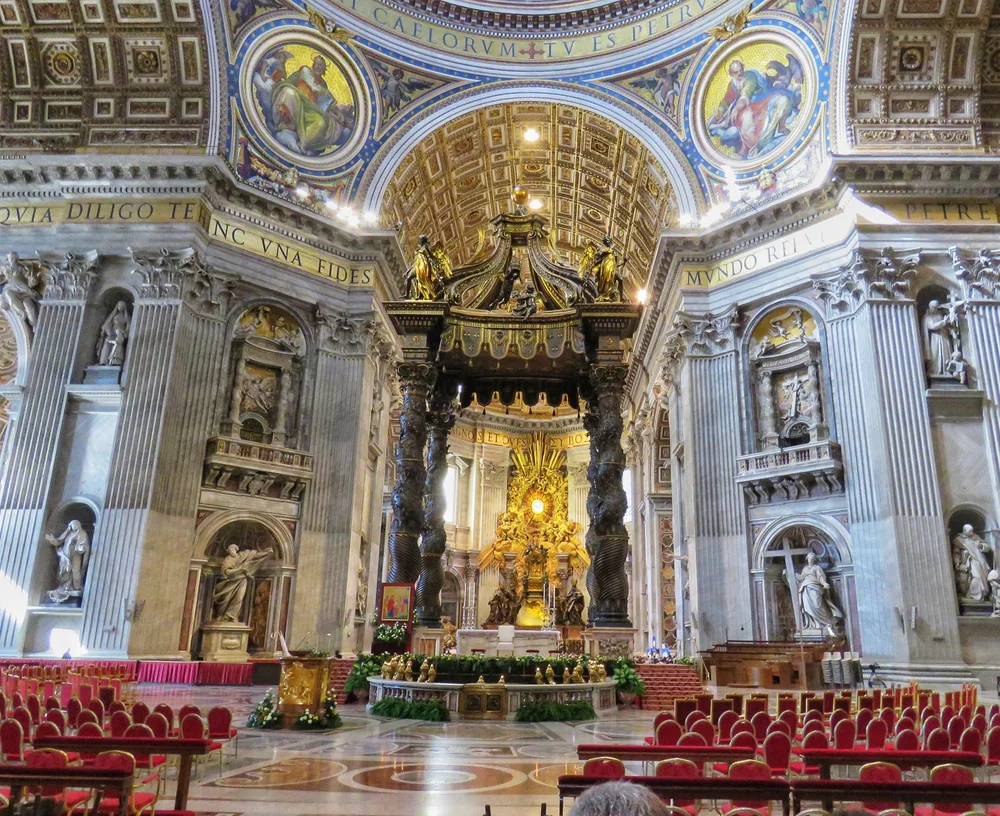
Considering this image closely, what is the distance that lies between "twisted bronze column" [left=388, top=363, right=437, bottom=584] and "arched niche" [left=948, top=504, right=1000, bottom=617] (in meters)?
10.7

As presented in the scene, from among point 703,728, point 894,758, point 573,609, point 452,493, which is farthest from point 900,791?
point 452,493

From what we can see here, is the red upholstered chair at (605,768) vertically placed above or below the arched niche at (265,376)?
below

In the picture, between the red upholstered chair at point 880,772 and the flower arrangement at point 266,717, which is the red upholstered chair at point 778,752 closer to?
the red upholstered chair at point 880,772

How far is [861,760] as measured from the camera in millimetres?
4055

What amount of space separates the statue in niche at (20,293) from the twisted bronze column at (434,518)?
33.1 feet

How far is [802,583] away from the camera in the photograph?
1585 centimetres

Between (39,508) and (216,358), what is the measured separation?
189 inches

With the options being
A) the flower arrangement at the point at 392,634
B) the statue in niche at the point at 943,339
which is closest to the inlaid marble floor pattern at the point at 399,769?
the flower arrangement at the point at 392,634

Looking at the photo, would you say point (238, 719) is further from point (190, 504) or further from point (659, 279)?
point (659, 279)

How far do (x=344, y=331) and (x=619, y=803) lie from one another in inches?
730

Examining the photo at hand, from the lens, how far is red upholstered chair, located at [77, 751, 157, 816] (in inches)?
150

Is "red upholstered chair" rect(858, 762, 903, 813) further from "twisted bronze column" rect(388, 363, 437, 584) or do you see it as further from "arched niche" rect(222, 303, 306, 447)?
"arched niche" rect(222, 303, 306, 447)

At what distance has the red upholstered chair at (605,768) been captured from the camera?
390 cm

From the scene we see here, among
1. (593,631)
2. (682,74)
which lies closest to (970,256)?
(682,74)
